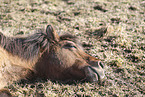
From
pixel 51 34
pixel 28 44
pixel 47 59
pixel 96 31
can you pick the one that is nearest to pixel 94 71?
pixel 47 59

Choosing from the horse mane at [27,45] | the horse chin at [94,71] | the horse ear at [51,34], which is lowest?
the horse chin at [94,71]

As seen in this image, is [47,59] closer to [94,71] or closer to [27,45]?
[27,45]

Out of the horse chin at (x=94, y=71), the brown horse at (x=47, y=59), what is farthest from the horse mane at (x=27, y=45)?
the horse chin at (x=94, y=71)

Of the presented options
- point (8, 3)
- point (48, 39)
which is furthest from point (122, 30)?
point (8, 3)

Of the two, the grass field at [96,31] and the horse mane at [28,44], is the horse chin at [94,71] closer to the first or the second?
the grass field at [96,31]

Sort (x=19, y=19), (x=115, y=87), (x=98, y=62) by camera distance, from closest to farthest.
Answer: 1. (x=98, y=62)
2. (x=115, y=87)
3. (x=19, y=19)

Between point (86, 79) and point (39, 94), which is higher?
point (86, 79)

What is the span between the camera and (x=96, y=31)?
4.49 m

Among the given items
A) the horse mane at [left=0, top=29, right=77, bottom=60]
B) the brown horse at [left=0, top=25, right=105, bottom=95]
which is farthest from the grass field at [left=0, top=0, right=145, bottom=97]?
the horse mane at [left=0, top=29, right=77, bottom=60]

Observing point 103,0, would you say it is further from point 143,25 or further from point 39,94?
point 39,94

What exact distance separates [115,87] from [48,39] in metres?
1.48

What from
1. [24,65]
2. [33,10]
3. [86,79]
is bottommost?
[86,79]

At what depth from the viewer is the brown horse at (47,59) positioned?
259 centimetres

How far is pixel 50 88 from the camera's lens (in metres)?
2.73
